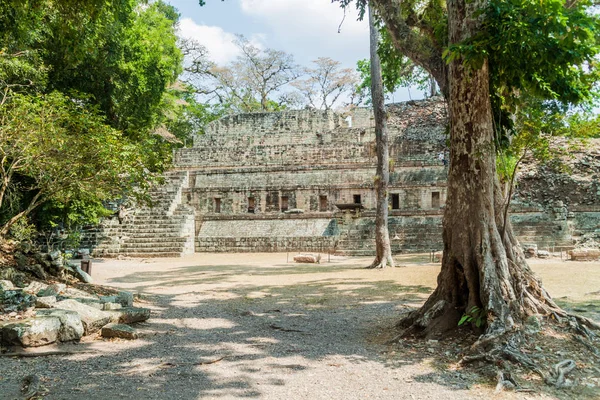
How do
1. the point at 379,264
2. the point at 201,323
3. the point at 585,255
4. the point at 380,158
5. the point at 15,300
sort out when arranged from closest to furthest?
the point at 15,300, the point at 201,323, the point at 379,264, the point at 585,255, the point at 380,158

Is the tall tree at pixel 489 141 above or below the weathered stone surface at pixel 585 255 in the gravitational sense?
above

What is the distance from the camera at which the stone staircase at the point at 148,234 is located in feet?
56.8

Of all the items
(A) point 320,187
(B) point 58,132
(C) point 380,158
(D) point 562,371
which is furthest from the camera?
(A) point 320,187

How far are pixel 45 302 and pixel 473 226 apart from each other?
197 inches

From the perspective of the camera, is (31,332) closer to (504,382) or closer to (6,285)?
(6,285)

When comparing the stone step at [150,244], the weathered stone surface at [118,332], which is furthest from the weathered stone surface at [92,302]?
the stone step at [150,244]

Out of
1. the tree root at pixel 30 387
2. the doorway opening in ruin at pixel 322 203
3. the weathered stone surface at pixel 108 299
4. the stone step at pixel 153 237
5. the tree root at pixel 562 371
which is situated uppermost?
the doorway opening in ruin at pixel 322 203

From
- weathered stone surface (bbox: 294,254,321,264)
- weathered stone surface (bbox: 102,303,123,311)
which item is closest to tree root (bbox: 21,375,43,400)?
weathered stone surface (bbox: 102,303,123,311)

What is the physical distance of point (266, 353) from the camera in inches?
176

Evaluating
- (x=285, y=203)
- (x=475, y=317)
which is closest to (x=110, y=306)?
(x=475, y=317)

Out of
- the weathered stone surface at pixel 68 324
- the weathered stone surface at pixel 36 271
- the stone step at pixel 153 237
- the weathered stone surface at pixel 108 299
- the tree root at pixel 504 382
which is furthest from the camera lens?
the stone step at pixel 153 237

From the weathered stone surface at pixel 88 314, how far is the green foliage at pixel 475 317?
13.0ft

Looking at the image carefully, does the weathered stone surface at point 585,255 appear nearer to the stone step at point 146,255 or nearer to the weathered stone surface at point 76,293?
the weathered stone surface at point 76,293

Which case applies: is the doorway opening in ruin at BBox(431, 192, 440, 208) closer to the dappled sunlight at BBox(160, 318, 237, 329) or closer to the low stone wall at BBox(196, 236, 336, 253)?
the low stone wall at BBox(196, 236, 336, 253)
